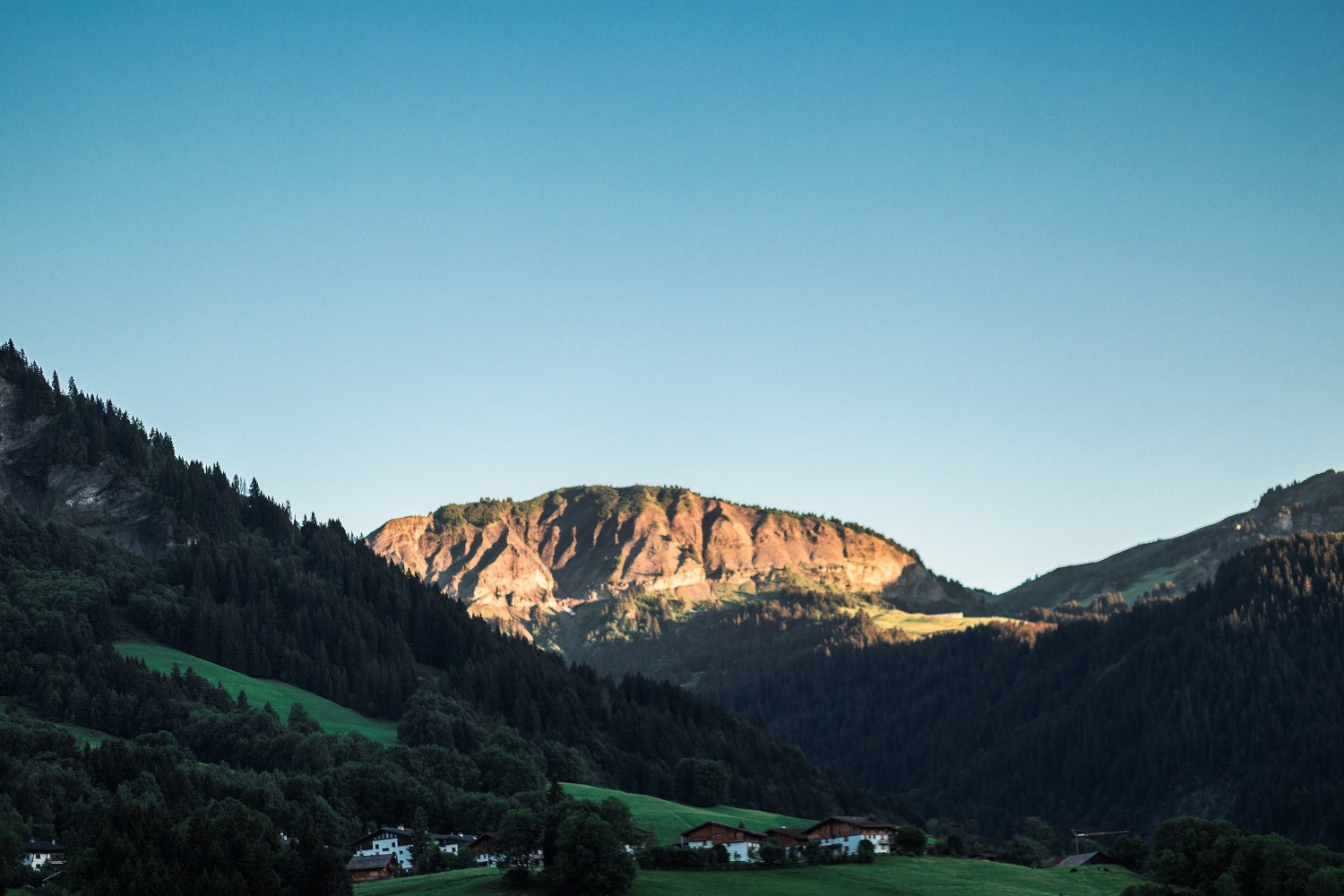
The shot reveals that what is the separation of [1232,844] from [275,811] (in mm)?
99935

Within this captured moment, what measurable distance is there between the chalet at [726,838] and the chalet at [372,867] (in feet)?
95.5

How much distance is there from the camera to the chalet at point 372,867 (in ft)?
499

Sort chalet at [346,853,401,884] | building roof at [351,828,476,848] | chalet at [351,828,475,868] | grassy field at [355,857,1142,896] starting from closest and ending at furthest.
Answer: grassy field at [355,857,1142,896] → chalet at [346,853,401,884] → chalet at [351,828,475,868] → building roof at [351,828,476,848]

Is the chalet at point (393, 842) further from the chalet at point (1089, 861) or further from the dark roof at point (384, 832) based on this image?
the chalet at point (1089, 861)

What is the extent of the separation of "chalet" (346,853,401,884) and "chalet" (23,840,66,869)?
26.6 meters

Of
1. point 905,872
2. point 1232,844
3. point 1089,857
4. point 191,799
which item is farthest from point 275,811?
point 1232,844

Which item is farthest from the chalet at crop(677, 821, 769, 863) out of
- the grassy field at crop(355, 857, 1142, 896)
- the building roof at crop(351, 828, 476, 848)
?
the building roof at crop(351, 828, 476, 848)

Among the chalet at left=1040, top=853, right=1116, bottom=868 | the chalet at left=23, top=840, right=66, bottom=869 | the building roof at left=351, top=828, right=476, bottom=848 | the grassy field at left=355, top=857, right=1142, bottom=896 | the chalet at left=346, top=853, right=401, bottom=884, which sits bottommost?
the chalet at left=1040, top=853, right=1116, bottom=868

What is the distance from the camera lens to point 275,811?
573 ft

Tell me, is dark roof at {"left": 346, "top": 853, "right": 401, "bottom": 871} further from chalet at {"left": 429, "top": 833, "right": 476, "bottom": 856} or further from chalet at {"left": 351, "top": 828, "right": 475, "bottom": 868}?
chalet at {"left": 429, "top": 833, "right": 476, "bottom": 856}

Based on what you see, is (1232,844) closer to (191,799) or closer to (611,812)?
(611,812)

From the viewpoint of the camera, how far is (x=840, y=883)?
436ft

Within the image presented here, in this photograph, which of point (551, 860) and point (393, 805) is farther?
point (393, 805)

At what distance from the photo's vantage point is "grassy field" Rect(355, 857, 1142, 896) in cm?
12712
